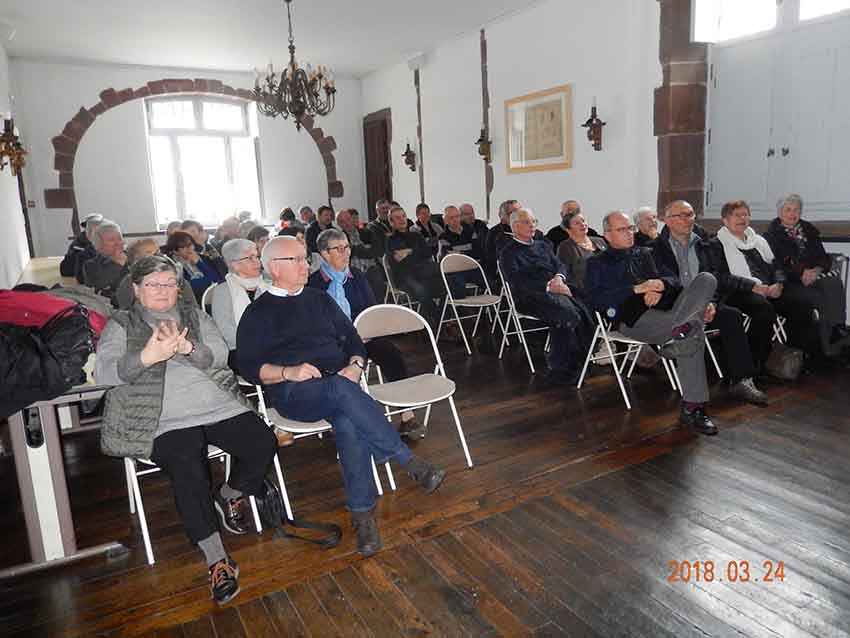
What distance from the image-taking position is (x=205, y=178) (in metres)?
9.95

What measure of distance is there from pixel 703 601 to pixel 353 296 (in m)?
2.16

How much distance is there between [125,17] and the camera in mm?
6672

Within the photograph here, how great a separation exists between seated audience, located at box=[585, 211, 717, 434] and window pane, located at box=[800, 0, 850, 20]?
2.70 meters

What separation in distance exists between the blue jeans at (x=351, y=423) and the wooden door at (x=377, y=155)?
27.1 feet

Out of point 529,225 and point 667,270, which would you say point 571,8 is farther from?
point 667,270

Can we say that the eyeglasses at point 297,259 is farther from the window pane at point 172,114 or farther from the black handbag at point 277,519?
the window pane at point 172,114

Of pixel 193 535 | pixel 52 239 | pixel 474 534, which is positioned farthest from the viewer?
pixel 52 239

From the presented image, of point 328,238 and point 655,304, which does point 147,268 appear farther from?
point 655,304

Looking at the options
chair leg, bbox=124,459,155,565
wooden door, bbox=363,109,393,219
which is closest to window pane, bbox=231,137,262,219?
wooden door, bbox=363,109,393,219

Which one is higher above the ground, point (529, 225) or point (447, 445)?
point (529, 225)

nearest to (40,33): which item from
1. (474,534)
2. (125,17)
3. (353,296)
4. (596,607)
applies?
(125,17)

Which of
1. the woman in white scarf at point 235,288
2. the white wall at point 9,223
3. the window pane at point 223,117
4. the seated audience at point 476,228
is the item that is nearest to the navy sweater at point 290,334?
the woman in white scarf at point 235,288

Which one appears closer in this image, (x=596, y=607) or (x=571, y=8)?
(x=596, y=607)

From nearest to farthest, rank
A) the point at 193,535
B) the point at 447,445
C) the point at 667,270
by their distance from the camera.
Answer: the point at 193,535 → the point at 447,445 → the point at 667,270
